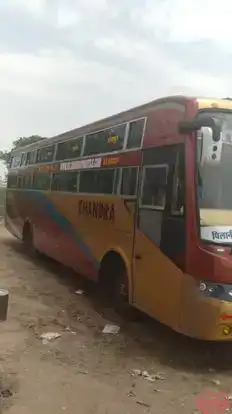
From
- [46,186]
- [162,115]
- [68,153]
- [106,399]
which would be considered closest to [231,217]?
[162,115]

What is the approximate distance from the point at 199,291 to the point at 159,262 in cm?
76

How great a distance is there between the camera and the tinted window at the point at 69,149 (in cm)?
921

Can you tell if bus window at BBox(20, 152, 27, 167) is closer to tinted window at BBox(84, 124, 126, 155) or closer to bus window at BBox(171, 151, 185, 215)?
tinted window at BBox(84, 124, 126, 155)

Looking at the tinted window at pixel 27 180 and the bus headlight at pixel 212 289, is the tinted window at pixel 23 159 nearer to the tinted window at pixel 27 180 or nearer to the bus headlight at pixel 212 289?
the tinted window at pixel 27 180

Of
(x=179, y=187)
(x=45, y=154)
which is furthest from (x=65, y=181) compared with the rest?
(x=179, y=187)

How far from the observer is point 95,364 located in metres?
5.32

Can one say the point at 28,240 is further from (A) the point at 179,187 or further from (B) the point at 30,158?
(A) the point at 179,187

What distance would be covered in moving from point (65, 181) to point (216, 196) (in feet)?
16.6

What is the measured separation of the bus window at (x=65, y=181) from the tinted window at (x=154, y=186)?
317 centimetres

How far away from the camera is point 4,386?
176 inches

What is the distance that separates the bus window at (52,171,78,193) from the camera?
9.23 metres

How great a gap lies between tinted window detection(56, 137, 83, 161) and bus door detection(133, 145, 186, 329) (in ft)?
10.3

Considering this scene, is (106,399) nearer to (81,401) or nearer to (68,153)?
(81,401)

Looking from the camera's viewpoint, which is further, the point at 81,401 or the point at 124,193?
the point at 124,193
